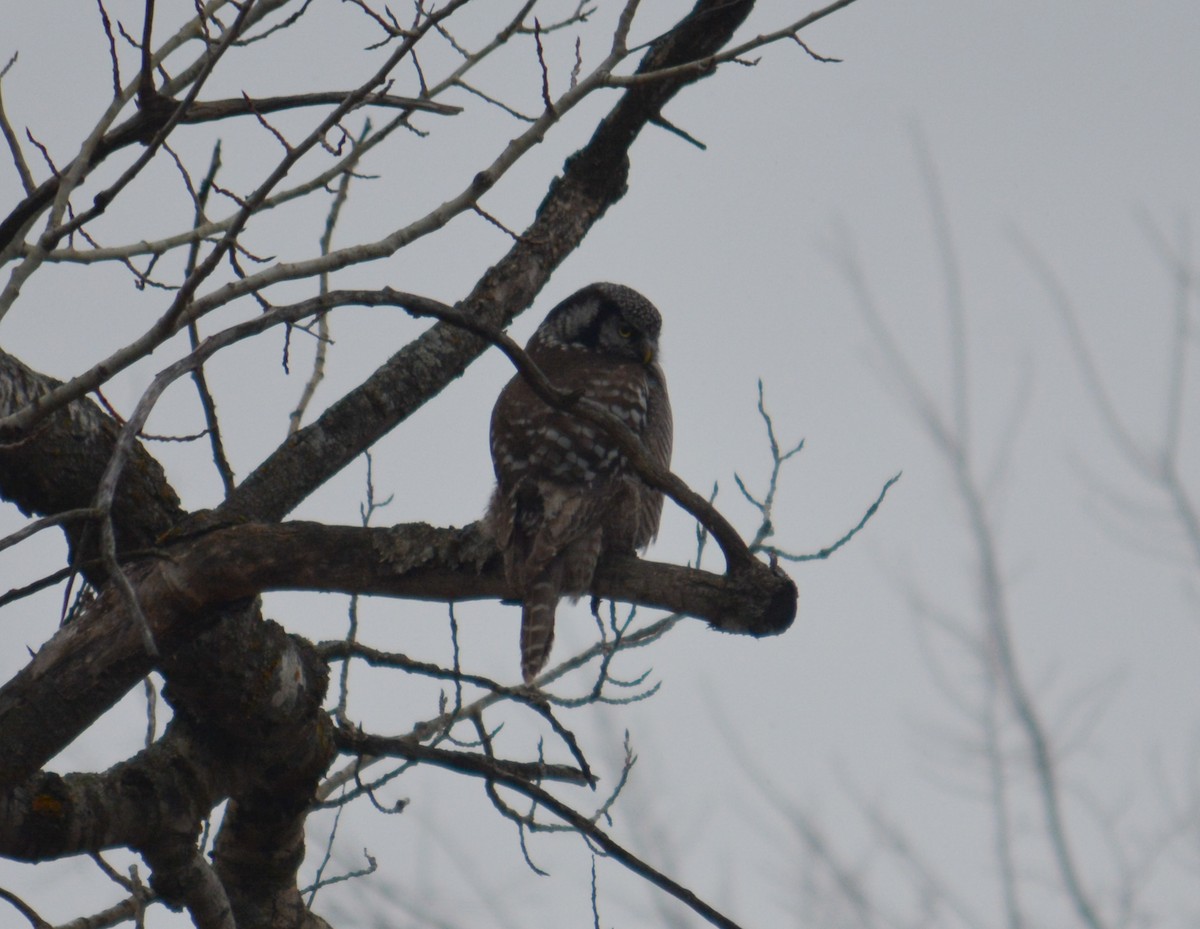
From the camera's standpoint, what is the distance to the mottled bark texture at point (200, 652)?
9.74 ft

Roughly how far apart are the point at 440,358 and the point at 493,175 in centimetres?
155

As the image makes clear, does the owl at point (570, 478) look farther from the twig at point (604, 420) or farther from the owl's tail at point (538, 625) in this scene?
the twig at point (604, 420)

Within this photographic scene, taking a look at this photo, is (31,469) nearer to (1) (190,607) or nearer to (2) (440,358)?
(1) (190,607)

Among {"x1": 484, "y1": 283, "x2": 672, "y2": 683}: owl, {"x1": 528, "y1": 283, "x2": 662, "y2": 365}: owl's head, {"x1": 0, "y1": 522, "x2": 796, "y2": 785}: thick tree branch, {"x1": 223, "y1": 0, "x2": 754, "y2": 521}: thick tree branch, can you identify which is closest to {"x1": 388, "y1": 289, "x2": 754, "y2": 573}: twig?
{"x1": 0, "y1": 522, "x2": 796, "y2": 785}: thick tree branch

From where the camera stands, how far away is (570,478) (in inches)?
197

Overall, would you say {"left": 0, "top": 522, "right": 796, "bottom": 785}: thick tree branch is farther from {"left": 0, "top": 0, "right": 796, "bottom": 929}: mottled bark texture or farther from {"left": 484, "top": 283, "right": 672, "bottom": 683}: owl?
{"left": 484, "top": 283, "right": 672, "bottom": 683}: owl

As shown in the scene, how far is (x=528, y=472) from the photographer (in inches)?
197

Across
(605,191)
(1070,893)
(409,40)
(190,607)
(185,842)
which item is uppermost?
(605,191)

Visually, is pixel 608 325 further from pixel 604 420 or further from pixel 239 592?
pixel 239 592

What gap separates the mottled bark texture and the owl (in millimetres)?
541

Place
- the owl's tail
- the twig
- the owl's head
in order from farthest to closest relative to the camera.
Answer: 1. the owl's head
2. the owl's tail
3. the twig

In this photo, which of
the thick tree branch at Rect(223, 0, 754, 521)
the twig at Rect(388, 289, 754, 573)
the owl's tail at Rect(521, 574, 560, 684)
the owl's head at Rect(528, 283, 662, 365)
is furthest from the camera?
the owl's head at Rect(528, 283, 662, 365)

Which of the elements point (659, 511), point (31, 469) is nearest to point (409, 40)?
point (31, 469)

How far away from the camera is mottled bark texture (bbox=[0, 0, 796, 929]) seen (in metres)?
2.97
